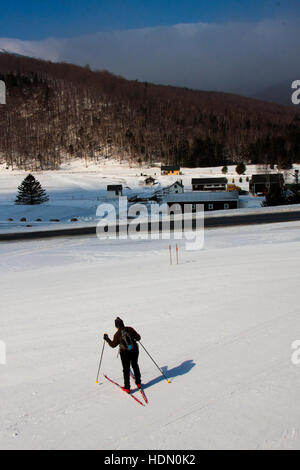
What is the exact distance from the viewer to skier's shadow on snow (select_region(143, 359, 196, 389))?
24.5 ft

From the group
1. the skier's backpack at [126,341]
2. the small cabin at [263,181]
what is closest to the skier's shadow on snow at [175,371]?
the skier's backpack at [126,341]

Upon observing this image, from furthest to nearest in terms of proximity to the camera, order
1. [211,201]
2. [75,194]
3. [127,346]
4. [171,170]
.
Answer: [171,170]
[75,194]
[211,201]
[127,346]

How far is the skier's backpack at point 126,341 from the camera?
682cm

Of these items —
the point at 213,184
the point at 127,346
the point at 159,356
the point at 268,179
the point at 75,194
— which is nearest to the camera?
the point at 127,346

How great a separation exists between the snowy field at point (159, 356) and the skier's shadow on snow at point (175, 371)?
0.02m

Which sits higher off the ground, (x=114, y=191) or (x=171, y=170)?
(x=171, y=170)

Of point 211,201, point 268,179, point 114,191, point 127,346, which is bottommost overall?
point 127,346

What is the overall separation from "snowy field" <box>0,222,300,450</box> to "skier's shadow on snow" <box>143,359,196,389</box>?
21 mm

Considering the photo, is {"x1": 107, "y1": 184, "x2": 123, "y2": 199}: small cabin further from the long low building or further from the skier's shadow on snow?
the skier's shadow on snow

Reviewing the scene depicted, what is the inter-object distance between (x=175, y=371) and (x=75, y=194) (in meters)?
66.2

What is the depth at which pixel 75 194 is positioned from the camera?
2820 inches

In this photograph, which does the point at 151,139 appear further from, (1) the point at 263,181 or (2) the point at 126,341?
(2) the point at 126,341

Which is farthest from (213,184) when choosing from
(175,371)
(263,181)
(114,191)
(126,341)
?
(126,341)

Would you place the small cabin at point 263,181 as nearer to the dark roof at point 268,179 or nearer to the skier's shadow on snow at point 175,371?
the dark roof at point 268,179
